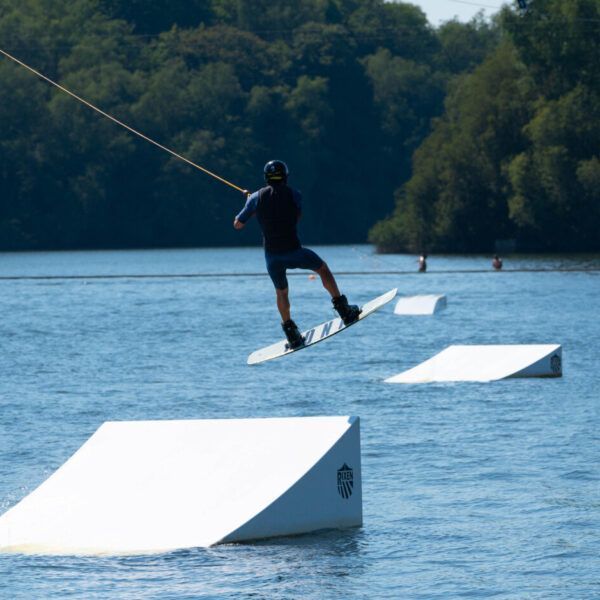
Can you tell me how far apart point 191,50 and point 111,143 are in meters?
19.2

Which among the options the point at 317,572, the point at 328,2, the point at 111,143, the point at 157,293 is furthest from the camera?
the point at 328,2

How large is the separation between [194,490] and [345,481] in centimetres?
190

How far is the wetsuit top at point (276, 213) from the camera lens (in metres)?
20.0

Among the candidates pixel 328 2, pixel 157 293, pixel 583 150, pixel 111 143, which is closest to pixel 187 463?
pixel 157 293

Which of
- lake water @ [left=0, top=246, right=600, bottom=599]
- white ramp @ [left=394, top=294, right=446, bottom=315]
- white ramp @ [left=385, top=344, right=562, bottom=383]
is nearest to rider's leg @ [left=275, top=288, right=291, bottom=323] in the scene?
lake water @ [left=0, top=246, right=600, bottom=599]

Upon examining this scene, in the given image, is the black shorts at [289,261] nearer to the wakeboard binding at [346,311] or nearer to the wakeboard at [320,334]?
the wakeboard binding at [346,311]

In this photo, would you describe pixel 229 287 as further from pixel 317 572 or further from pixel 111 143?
pixel 317 572

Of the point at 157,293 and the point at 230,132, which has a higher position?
the point at 230,132

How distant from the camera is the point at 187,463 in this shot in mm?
19828

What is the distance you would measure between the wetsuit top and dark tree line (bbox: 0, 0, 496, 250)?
377 ft

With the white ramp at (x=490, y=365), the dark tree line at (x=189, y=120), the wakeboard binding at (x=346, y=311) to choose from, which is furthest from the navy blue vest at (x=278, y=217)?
the dark tree line at (x=189, y=120)

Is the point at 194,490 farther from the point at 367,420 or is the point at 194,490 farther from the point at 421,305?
the point at 421,305

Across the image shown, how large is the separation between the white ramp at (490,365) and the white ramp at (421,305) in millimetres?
26723

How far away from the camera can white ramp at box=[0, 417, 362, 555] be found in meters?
19.5
